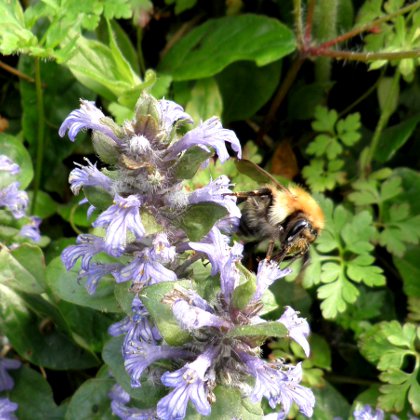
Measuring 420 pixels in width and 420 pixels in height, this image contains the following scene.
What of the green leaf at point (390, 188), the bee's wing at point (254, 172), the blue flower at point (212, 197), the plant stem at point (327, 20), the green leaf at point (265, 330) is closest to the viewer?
the green leaf at point (265, 330)

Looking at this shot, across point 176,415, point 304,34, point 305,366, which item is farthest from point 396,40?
point 176,415

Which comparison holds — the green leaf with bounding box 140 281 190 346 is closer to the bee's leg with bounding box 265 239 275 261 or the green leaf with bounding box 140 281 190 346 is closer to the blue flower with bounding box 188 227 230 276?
the blue flower with bounding box 188 227 230 276

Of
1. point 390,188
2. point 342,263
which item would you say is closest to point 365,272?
point 342,263

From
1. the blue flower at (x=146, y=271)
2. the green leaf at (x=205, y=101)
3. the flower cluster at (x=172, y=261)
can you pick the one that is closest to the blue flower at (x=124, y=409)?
the flower cluster at (x=172, y=261)

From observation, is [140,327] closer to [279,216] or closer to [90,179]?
[90,179]

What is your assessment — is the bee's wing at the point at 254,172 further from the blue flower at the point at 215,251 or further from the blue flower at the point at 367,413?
the blue flower at the point at 367,413

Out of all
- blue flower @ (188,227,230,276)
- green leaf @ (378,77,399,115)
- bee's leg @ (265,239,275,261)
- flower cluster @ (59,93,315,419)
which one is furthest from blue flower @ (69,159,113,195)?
green leaf @ (378,77,399,115)
